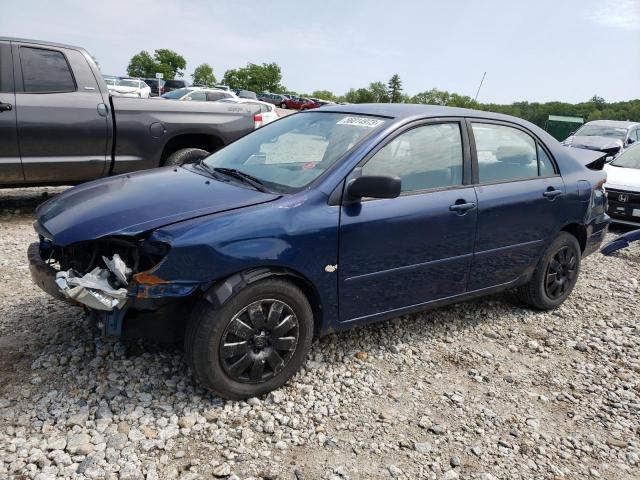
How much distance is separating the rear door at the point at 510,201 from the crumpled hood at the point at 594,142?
8.93 metres

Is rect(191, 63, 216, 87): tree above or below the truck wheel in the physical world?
above

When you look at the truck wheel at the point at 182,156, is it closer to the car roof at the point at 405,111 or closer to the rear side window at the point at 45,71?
the rear side window at the point at 45,71

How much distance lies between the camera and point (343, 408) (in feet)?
9.73

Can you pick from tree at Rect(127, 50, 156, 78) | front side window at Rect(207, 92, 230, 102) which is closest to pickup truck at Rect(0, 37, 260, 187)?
front side window at Rect(207, 92, 230, 102)

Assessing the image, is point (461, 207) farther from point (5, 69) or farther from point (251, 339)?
point (5, 69)

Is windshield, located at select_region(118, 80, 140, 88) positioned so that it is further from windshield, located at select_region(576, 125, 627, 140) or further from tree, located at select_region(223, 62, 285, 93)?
tree, located at select_region(223, 62, 285, 93)

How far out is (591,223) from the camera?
15.0 ft

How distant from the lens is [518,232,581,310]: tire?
4.31 meters

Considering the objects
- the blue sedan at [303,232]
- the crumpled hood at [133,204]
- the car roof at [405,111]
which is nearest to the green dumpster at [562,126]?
the blue sedan at [303,232]

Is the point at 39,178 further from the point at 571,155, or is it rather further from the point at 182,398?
the point at 571,155

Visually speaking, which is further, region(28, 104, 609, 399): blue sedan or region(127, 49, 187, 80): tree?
region(127, 49, 187, 80): tree

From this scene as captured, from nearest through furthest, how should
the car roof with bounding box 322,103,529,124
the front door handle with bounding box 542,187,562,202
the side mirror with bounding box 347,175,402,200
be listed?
1. the side mirror with bounding box 347,175,402,200
2. the car roof with bounding box 322,103,529,124
3. the front door handle with bounding box 542,187,562,202

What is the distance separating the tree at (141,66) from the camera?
3607 inches

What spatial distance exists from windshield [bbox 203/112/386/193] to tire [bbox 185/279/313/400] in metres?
0.68
